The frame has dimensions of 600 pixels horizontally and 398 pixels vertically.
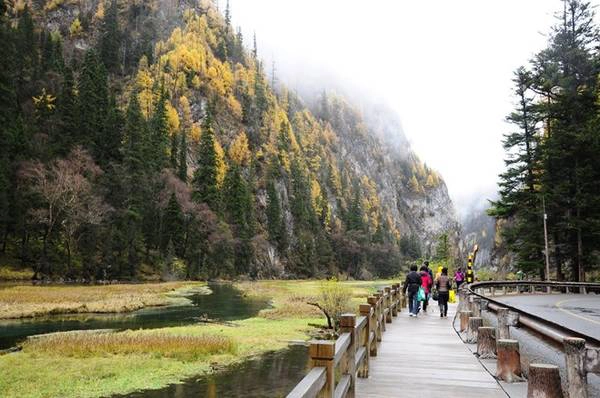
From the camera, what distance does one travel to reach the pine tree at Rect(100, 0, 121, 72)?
118m

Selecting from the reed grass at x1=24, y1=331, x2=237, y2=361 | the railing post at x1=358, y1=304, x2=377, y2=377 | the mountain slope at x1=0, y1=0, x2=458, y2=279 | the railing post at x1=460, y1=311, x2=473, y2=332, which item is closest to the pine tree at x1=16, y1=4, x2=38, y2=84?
the mountain slope at x1=0, y1=0, x2=458, y2=279

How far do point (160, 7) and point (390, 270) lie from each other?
103141mm

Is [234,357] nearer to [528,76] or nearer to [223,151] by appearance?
[528,76]

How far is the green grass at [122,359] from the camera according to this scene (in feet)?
44.1

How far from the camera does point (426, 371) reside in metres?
9.27

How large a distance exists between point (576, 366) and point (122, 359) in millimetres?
14941

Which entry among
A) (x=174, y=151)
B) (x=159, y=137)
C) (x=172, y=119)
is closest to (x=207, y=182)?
(x=174, y=151)

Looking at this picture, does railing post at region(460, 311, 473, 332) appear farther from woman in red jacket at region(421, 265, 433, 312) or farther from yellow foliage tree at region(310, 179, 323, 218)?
yellow foliage tree at region(310, 179, 323, 218)

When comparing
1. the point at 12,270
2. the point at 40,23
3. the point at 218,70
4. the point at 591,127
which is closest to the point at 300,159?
the point at 218,70

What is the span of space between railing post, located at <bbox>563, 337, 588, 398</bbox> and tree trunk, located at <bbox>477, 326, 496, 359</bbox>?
5.32m

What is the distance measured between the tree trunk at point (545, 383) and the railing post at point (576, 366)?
0.93ft

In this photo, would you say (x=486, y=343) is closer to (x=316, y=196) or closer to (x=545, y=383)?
(x=545, y=383)

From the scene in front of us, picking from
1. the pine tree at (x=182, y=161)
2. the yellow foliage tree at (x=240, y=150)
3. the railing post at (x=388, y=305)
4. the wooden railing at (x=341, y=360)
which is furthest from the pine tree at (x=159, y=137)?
the wooden railing at (x=341, y=360)

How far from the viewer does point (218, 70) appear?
130m
